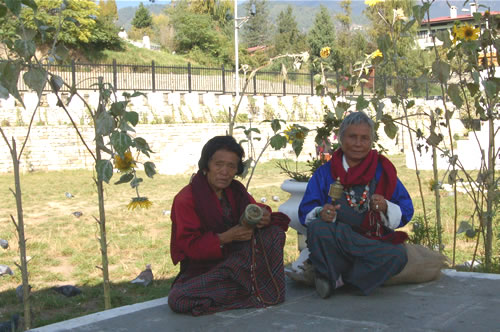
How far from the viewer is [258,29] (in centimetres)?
7025

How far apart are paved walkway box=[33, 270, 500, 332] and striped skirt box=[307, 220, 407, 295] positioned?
11 centimetres

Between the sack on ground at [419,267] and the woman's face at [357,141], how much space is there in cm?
61

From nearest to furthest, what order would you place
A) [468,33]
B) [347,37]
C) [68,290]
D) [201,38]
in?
1. [468,33]
2. [68,290]
3. [201,38]
4. [347,37]

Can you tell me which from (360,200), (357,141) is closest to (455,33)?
(357,141)

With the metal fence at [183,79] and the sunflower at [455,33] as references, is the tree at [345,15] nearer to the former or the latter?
the metal fence at [183,79]

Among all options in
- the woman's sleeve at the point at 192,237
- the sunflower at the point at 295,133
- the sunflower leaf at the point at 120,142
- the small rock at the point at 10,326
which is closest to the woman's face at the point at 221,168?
the woman's sleeve at the point at 192,237

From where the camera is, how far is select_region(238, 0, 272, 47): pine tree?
6781 cm

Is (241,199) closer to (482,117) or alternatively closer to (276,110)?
(482,117)

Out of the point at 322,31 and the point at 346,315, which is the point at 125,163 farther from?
the point at 322,31

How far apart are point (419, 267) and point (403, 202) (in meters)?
0.39

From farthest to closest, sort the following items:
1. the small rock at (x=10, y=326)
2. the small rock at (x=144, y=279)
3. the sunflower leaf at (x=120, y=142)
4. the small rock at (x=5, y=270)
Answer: the small rock at (x=5, y=270) < the small rock at (x=144, y=279) < the small rock at (x=10, y=326) < the sunflower leaf at (x=120, y=142)

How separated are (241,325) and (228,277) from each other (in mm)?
387

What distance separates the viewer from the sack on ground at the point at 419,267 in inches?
145

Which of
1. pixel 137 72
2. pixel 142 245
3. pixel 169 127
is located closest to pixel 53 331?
pixel 142 245
